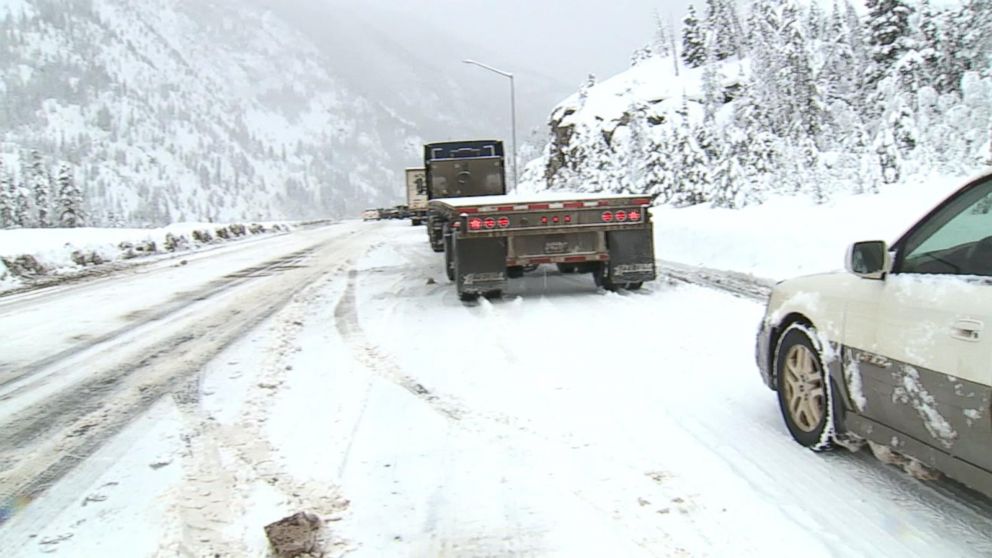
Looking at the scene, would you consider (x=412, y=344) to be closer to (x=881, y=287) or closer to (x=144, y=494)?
(x=144, y=494)

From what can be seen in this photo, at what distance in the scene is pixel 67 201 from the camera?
6619 cm

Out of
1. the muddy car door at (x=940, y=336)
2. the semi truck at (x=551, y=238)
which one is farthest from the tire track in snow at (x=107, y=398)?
the muddy car door at (x=940, y=336)

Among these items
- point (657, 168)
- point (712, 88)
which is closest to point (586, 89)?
point (712, 88)

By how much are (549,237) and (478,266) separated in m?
1.02

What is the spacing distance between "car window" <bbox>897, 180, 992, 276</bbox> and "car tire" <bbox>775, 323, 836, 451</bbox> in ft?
2.31

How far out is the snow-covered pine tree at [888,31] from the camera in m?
45.5

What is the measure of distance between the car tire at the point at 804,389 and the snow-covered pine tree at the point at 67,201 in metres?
73.9

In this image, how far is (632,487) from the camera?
11.6 ft

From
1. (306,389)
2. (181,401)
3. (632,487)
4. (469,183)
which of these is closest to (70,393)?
(181,401)

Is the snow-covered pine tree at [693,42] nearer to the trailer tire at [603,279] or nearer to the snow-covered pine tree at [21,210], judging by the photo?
→ the snow-covered pine tree at [21,210]

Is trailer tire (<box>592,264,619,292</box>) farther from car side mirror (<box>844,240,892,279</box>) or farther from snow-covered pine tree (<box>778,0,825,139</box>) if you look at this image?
snow-covered pine tree (<box>778,0,825,139</box>)

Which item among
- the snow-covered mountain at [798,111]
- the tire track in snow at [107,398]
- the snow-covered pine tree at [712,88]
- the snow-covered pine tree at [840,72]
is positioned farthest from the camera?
the snow-covered pine tree at [712,88]

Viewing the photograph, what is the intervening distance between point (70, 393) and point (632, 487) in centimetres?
457

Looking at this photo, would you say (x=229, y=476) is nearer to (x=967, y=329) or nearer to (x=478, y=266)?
(x=967, y=329)
